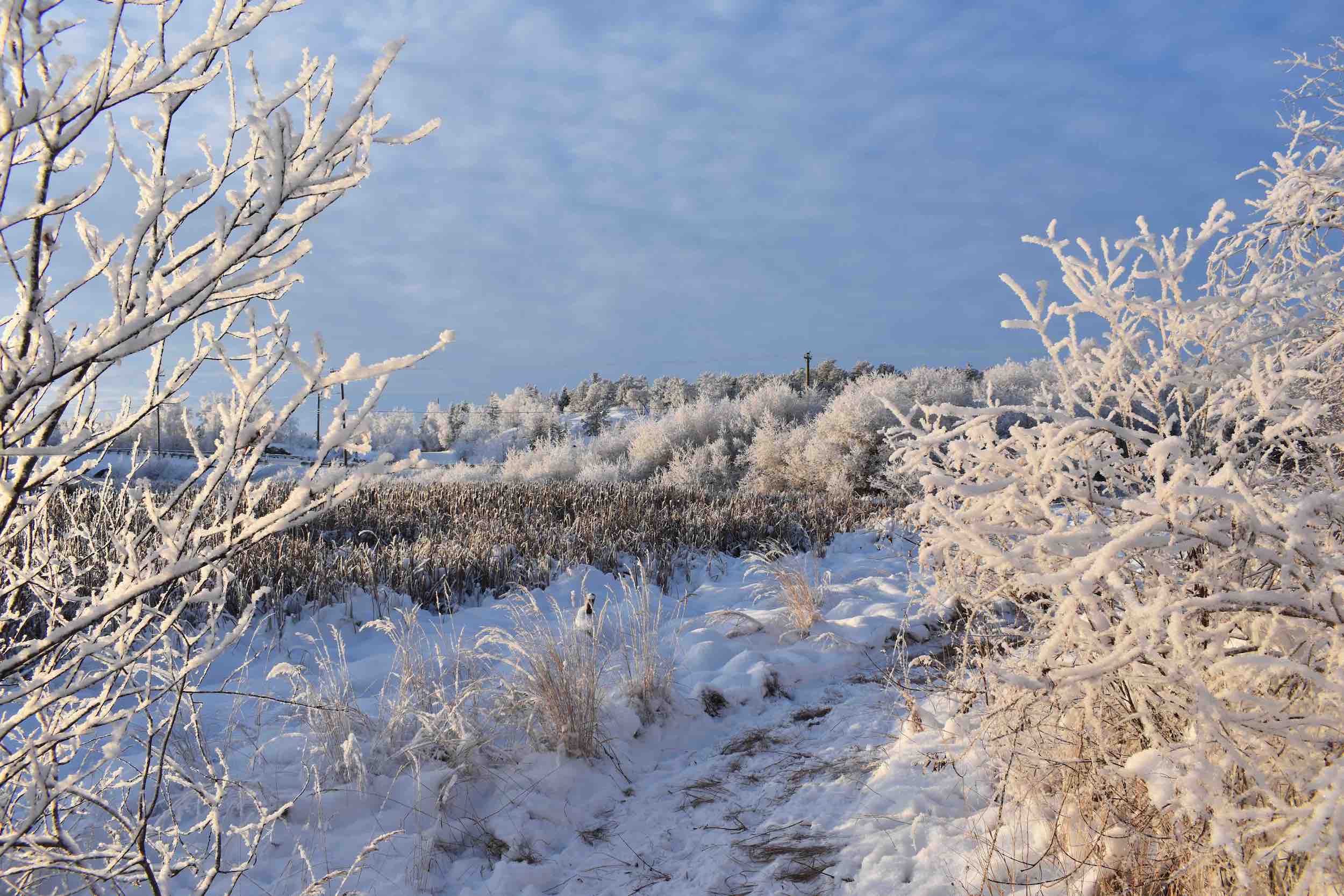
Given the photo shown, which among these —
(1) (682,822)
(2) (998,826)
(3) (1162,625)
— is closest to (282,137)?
(3) (1162,625)

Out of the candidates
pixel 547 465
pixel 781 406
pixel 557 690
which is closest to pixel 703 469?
pixel 547 465

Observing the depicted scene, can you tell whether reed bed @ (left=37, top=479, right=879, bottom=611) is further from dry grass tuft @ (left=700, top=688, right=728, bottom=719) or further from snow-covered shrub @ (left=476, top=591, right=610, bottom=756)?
dry grass tuft @ (left=700, top=688, right=728, bottom=719)

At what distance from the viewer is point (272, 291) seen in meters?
1.52

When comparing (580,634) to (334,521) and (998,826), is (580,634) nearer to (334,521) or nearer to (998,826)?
(998,826)

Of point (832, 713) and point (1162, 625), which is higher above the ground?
point (1162, 625)

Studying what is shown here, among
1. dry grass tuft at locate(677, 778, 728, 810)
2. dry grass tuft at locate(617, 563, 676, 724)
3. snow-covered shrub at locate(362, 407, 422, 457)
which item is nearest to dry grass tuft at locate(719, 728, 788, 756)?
dry grass tuft at locate(677, 778, 728, 810)

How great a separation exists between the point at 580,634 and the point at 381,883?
1553mm

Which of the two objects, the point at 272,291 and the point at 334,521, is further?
the point at 334,521

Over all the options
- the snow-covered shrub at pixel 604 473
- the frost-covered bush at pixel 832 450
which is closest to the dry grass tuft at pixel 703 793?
the frost-covered bush at pixel 832 450

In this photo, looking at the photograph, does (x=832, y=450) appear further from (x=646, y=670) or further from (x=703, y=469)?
(x=646, y=670)

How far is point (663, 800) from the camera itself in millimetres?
3520

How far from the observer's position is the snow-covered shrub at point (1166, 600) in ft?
4.72

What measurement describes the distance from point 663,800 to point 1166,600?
2.55 meters

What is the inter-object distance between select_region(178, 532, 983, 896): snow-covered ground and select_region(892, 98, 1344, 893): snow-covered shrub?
0.46 metres
